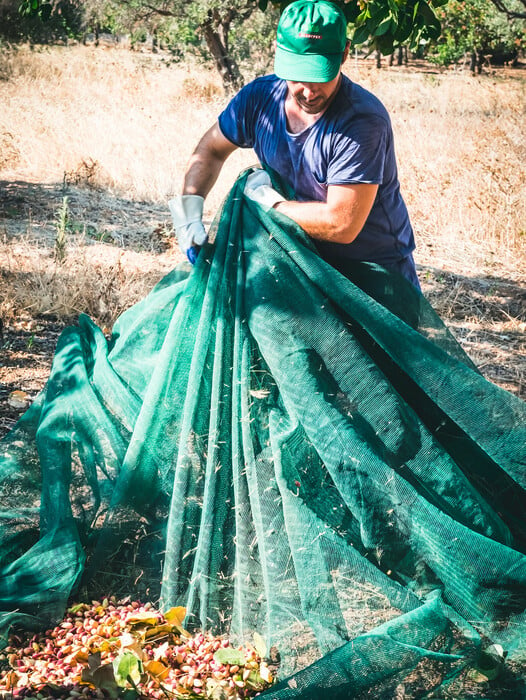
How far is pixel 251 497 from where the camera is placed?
212cm

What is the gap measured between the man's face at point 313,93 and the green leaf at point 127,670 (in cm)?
181

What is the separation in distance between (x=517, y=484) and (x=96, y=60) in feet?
53.7

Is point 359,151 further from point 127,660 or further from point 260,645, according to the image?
point 127,660

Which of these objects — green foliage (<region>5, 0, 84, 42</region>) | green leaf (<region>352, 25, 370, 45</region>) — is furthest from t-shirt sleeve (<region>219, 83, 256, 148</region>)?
green foliage (<region>5, 0, 84, 42</region>)

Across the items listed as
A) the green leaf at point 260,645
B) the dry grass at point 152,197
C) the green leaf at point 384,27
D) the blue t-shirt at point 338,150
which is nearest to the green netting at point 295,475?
A: the green leaf at point 260,645

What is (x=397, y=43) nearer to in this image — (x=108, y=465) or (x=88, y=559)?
(x=108, y=465)

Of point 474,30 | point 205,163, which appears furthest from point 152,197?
point 474,30

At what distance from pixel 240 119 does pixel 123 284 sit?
2483mm

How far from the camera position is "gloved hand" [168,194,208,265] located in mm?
2539

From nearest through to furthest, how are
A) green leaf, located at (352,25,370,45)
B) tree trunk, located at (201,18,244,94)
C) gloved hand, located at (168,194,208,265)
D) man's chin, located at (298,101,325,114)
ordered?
man's chin, located at (298,101,325,114), gloved hand, located at (168,194,208,265), green leaf, located at (352,25,370,45), tree trunk, located at (201,18,244,94)

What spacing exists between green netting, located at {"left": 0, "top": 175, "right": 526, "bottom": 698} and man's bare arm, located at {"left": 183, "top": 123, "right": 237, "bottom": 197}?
0.89 ft

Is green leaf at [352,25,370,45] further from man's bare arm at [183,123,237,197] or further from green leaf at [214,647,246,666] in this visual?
green leaf at [214,647,246,666]

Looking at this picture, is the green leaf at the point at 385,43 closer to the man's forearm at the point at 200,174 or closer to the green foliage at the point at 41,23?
the man's forearm at the point at 200,174

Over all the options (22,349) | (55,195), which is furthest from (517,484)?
(55,195)
